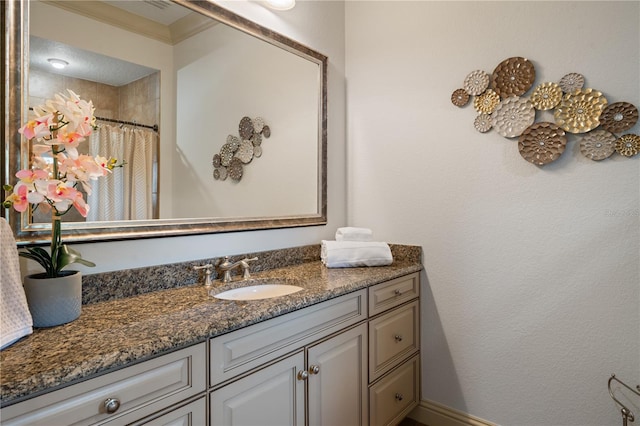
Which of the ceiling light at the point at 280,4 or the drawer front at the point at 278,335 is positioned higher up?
the ceiling light at the point at 280,4

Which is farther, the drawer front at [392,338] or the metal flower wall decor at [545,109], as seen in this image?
the drawer front at [392,338]

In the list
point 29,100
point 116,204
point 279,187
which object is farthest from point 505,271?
point 29,100

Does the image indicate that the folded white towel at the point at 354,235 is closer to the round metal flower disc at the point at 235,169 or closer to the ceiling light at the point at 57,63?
the round metal flower disc at the point at 235,169

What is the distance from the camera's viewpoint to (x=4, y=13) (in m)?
1.04

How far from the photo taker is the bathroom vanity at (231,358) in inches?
29.4

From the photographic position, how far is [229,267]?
5.07 ft

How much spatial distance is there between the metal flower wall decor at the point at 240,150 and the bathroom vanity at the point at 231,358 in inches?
20.1

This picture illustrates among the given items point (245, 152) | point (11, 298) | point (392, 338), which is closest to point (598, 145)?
point (392, 338)

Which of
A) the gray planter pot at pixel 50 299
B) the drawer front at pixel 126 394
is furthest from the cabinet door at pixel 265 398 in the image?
the gray planter pot at pixel 50 299

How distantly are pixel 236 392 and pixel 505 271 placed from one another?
1.38 meters

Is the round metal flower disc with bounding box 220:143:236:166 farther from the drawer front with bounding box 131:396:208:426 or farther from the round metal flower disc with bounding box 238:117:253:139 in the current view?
the drawer front with bounding box 131:396:208:426

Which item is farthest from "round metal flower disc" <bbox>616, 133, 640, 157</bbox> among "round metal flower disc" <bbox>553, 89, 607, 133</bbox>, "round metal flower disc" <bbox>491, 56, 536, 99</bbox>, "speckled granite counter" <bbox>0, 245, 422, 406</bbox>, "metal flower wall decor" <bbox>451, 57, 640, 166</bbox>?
"speckled granite counter" <bbox>0, 245, 422, 406</bbox>

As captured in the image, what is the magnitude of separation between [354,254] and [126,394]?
48.5 inches

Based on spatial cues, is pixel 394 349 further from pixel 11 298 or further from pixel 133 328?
pixel 11 298
